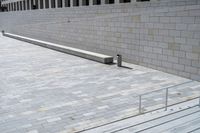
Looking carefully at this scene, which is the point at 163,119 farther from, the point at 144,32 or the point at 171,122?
the point at 144,32

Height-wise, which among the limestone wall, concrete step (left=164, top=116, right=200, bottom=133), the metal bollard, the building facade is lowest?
concrete step (left=164, top=116, right=200, bottom=133)

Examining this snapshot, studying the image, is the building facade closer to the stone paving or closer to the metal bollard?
the metal bollard

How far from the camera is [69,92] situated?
32.5ft

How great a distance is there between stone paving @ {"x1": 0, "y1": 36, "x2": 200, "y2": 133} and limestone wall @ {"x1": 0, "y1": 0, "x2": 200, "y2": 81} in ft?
2.49

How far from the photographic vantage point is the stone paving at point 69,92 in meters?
7.24

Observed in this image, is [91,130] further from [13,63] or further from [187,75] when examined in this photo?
[13,63]

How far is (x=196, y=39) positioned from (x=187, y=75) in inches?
69.2

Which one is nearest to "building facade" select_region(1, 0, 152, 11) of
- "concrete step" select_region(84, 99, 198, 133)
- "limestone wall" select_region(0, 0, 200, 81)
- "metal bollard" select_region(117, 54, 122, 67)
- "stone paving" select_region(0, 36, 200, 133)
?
"limestone wall" select_region(0, 0, 200, 81)

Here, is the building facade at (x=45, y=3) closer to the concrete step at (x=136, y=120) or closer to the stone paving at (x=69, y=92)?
the stone paving at (x=69, y=92)

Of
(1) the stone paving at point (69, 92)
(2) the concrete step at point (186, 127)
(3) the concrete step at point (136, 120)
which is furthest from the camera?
(1) the stone paving at point (69, 92)

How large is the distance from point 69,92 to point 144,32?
19.7ft

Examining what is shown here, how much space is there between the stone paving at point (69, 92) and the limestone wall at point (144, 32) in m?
0.76

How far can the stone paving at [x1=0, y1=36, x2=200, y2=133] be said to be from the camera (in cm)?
→ 724

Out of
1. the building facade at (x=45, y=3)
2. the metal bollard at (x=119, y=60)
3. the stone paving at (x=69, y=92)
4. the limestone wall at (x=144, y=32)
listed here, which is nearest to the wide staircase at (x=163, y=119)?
the stone paving at (x=69, y=92)
